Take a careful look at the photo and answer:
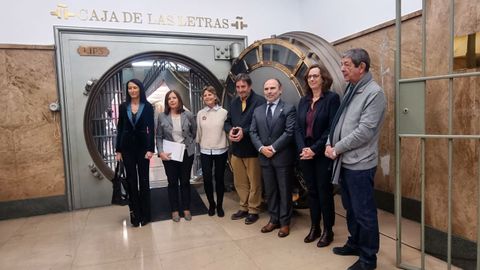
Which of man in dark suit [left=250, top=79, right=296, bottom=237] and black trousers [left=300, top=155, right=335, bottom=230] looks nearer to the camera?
black trousers [left=300, top=155, right=335, bottom=230]

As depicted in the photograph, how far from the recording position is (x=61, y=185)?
11.8 feet

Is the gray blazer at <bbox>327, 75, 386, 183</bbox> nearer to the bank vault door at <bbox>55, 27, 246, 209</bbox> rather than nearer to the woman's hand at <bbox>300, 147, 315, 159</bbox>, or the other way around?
the woman's hand at <bbox>300, 147, 315, 159</bbox>

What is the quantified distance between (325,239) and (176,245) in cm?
120

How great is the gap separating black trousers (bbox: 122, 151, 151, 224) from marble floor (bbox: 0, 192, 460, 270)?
14 centimetres

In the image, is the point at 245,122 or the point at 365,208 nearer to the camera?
the point at 365,208

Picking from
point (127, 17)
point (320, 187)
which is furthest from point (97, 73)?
point (320, 187)

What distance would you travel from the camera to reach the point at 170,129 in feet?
10.3

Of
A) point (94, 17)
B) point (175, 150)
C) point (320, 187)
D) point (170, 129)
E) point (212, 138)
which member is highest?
point (94, 17)

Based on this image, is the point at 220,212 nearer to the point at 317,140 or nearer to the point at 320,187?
the point at 320,187

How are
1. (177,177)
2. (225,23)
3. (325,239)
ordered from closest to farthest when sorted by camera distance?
(325,239)
(177,177)
(225,23)

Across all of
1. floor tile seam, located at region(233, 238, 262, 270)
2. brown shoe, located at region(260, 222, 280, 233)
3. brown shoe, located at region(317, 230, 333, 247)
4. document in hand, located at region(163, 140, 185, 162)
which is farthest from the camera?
document in hand, located at region(163, 140, 185, 162)

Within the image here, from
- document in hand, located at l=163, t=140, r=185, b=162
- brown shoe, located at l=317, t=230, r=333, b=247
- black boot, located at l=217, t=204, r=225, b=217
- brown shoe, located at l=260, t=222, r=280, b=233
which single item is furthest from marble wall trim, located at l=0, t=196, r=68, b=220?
brown shoe, located at l=317, t=230, r=333, b=247

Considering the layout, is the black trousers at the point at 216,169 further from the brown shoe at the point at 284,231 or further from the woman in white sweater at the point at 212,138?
the brown shoe at the point at 284,231

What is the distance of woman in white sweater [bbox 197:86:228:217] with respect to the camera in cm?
316
